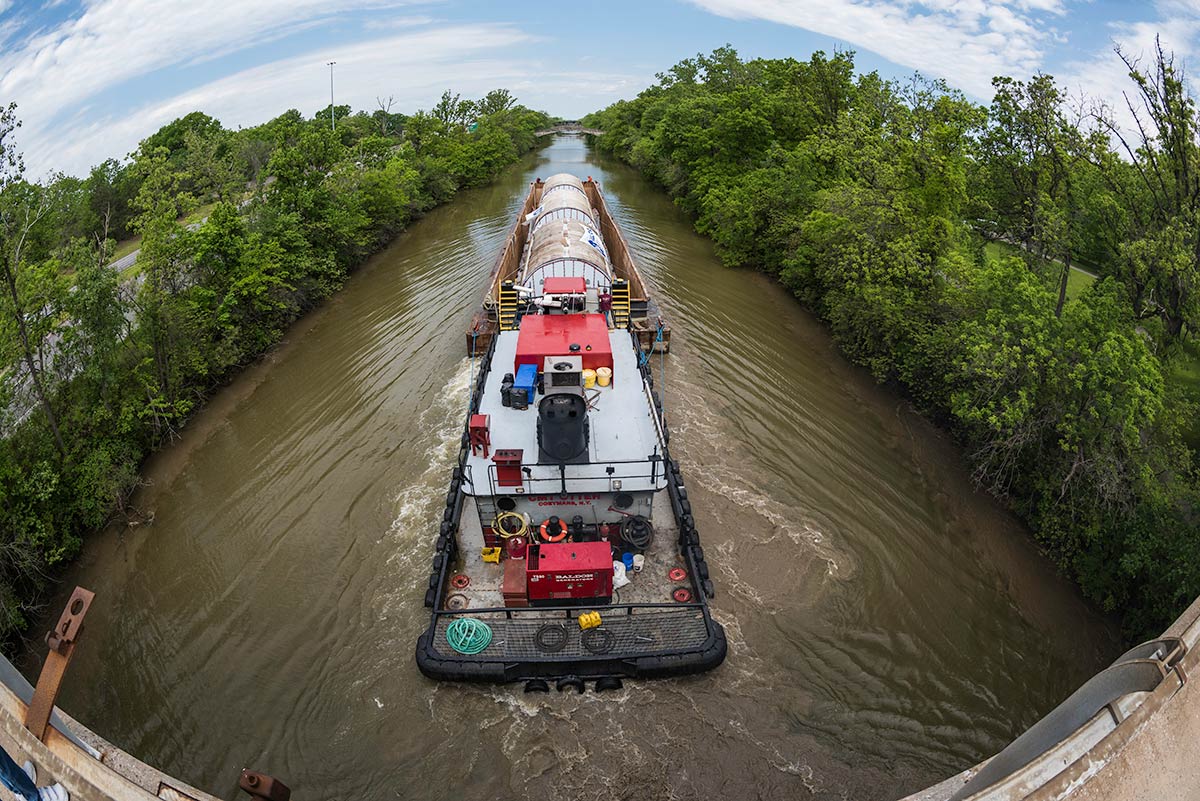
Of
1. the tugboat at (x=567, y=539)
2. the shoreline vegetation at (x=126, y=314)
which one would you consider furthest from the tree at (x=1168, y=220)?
the shoreline vegetation at (x=126, y=314)

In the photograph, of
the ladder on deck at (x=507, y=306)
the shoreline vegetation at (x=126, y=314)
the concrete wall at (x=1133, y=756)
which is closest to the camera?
the concrete wall at (x=1133, y=756)

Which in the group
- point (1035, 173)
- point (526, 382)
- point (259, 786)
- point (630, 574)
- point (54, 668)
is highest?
point (1035, 173)

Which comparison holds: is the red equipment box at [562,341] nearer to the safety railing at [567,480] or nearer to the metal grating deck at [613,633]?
the safety railing at [567,480]

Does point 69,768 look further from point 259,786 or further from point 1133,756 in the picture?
point 1133,756

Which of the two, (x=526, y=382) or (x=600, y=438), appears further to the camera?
(x=526, y=382)

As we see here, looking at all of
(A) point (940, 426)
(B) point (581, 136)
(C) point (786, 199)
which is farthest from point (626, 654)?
(B) point (581, 136)

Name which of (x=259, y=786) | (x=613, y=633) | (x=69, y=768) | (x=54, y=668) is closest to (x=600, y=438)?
(x=613, y=633)
